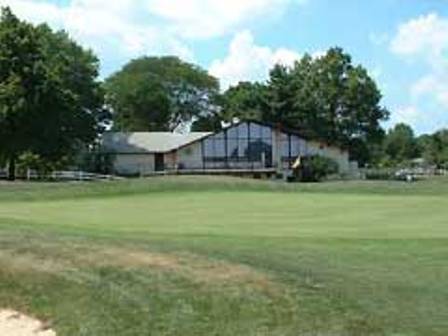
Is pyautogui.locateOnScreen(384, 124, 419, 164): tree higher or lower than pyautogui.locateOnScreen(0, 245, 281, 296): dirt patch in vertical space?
higher

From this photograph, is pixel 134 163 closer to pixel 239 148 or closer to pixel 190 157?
pixel 190 157

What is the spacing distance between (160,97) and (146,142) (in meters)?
30.2

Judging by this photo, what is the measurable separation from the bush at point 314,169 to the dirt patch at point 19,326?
7731 centimetres

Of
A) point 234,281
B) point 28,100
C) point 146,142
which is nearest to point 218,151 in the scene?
point 146,142

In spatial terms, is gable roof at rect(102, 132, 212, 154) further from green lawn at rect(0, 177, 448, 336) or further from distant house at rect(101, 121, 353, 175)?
green lawn at rect(0, 177, 448, 336)

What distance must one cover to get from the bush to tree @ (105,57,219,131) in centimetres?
4155

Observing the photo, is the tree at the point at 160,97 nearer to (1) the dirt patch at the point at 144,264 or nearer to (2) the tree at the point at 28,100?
(2) the tree at the point at 28,100

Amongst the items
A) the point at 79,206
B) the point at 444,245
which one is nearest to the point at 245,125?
the point at 79,206

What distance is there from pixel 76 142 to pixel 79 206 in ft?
205

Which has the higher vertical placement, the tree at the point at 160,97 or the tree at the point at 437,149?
the tree at the point at 160,97

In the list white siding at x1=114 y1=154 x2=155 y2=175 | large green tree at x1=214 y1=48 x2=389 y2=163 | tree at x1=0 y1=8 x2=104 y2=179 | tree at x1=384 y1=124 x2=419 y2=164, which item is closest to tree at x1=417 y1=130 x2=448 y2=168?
tree at x1=384 y1=124 x2=419 y2=164

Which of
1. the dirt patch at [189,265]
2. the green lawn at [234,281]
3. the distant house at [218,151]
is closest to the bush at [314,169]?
the distant house at [218,151]

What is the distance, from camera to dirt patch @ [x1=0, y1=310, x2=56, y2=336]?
12781 mm

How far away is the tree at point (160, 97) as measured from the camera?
478 feet
